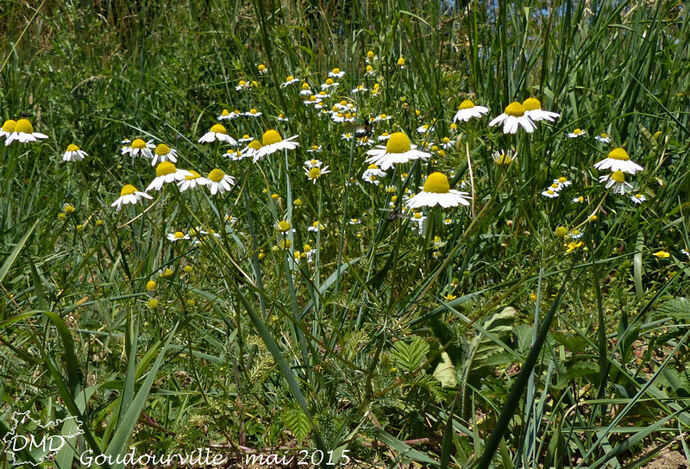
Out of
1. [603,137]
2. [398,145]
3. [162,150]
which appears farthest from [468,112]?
[603,137]

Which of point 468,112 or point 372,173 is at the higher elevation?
point 468,112

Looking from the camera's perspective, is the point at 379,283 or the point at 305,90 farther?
the point at 305,90

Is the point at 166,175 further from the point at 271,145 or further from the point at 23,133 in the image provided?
the point at 23,133

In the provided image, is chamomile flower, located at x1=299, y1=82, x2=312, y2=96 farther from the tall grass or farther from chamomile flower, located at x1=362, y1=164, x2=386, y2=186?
chamomile flower, located at x1=362, y1=164, x2=386, y2=186

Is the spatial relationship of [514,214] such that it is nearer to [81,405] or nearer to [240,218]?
[240,218]

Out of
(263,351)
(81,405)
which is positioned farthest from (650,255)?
(81,405)

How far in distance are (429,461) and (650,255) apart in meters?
1.29
